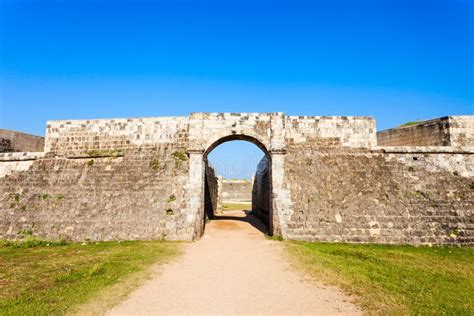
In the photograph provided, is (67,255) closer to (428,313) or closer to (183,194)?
(183,194)

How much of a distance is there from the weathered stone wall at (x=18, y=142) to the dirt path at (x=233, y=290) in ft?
43.7

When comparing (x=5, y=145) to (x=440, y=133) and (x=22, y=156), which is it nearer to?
(x=22, y=156)

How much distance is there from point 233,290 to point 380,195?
8554 mm

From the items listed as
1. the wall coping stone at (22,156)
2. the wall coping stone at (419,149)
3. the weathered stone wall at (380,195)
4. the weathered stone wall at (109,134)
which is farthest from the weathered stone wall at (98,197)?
the wall coping stone at (419,149)

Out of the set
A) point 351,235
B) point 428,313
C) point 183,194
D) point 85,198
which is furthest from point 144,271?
point 351,235

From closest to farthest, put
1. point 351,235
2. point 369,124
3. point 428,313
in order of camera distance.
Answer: point 428,313, point 351,235, point 369,124

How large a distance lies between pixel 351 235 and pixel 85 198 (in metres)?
11.0

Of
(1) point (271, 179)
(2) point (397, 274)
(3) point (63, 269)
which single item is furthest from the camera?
(1) point (271, 179)

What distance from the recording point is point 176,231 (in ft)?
37.6

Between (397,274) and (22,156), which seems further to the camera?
(22,156)

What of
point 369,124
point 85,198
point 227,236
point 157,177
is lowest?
point 227,236

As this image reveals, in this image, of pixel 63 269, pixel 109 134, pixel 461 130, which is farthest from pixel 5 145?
pixel 461 130

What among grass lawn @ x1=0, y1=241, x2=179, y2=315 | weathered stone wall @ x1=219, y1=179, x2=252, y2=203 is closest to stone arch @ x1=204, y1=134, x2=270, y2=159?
grass lawn @ x1=0, y1=241, x2=179, y2=315

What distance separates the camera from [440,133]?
13.9 m
